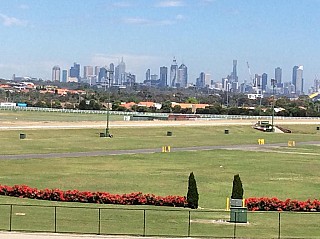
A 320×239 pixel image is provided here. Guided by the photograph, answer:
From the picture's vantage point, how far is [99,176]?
6169cm

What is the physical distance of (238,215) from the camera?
120 ft

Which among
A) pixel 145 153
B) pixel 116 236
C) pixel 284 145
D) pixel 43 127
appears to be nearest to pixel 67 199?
pixel 116 236

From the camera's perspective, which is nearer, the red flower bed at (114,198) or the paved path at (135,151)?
the red flower bed at (114,198)

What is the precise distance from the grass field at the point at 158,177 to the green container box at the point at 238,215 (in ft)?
1.98

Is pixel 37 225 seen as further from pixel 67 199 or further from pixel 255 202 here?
pixel 255 202

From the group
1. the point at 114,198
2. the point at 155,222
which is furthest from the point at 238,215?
the point at 114,198

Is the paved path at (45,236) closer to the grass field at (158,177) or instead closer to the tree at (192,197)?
the grass field at (158,177)

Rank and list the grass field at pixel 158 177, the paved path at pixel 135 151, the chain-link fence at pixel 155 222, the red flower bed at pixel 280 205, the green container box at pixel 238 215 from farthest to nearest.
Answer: the paved path at pixel 135 151 → the red flower bed at pixel 280 205 → the green container box at pixel 238 215 → the grass field at pixel 158 177 → the chain-link fence at pixel 155 222

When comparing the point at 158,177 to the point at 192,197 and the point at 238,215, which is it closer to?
the point at 192,197

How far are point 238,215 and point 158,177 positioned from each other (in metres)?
26.2

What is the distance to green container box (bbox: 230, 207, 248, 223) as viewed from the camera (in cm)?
3662

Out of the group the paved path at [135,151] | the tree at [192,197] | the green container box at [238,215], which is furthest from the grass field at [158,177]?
the paved path at [135,151]

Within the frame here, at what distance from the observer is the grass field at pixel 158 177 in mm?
35656

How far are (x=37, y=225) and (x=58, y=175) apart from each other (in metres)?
26.9
